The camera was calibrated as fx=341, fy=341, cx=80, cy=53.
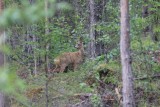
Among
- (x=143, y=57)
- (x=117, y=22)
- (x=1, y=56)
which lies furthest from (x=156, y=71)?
(x=1, y=56)

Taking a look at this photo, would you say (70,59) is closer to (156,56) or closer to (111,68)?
(111,68)

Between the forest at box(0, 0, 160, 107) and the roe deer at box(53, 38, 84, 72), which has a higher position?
the forest at box(0, 0, 160, 107)

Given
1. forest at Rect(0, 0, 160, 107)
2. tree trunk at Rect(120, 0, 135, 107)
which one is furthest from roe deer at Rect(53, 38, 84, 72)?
tree trunk at Rect(120, 0, 135, 107)

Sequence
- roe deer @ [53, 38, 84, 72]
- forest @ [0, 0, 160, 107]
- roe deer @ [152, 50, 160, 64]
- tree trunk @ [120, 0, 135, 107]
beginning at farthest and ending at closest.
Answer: roe deer @ [53, 38, 84, 72] → roe deer @ [152, 50, 160, 64] → forest @ [0, 0, 160, 107] → tree trunk @ [120, 0, 135, 107]

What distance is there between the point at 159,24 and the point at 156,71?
7.23 ft

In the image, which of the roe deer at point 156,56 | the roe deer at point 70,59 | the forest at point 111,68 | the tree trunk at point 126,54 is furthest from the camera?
the roe deer at point 70,59

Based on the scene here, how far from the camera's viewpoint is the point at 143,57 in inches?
390

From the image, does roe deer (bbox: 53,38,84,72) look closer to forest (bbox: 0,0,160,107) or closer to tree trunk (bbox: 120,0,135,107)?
forest (bbox: 0,0,160,107)

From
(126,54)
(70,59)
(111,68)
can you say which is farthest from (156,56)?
(70,59)

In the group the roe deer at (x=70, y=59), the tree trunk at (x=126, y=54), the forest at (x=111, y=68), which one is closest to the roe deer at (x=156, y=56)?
the forest at (x=111, y=68)

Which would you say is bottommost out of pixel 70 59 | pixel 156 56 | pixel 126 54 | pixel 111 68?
pixel 70 59

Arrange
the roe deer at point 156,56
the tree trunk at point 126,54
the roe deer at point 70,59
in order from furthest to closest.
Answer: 1. the roe deer at point 70,59
2. the roe deer at point 156,56
3. the tree trunk at point 126,54

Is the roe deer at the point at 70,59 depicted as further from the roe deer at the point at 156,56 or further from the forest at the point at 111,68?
the roe deer at the point at 156,56

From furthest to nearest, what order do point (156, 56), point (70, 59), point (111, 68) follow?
1. point (70, 59)
2. point (111, 68)
3. point (156, 56)
